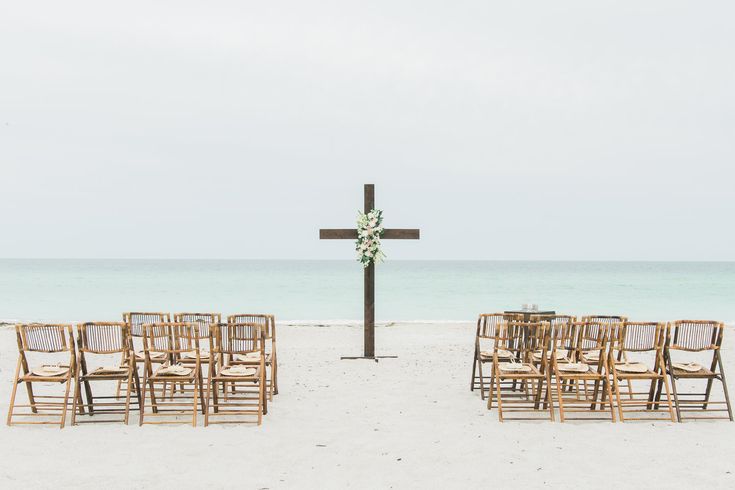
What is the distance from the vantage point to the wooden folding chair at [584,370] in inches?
241

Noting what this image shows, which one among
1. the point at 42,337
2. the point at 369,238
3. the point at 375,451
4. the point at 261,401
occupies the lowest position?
the point at 375,451

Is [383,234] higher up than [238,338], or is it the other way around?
[383,234]

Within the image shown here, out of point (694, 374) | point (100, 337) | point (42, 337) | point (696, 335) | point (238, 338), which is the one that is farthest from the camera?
point (238, 338)

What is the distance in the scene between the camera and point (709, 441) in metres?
5.52

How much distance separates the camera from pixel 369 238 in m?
10.4

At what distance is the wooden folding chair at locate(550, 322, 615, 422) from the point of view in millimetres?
6125

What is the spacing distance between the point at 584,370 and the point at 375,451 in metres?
2.40

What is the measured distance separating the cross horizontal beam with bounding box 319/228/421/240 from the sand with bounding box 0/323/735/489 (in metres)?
3.68

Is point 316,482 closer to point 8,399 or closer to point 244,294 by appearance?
point 8,399

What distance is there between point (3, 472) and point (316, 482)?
7.76ft

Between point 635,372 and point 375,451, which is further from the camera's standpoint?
point 635,372

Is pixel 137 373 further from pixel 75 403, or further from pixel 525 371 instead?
pixel 525 371

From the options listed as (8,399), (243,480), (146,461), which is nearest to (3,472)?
(146,461)

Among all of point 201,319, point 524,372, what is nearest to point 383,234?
point 201,319
